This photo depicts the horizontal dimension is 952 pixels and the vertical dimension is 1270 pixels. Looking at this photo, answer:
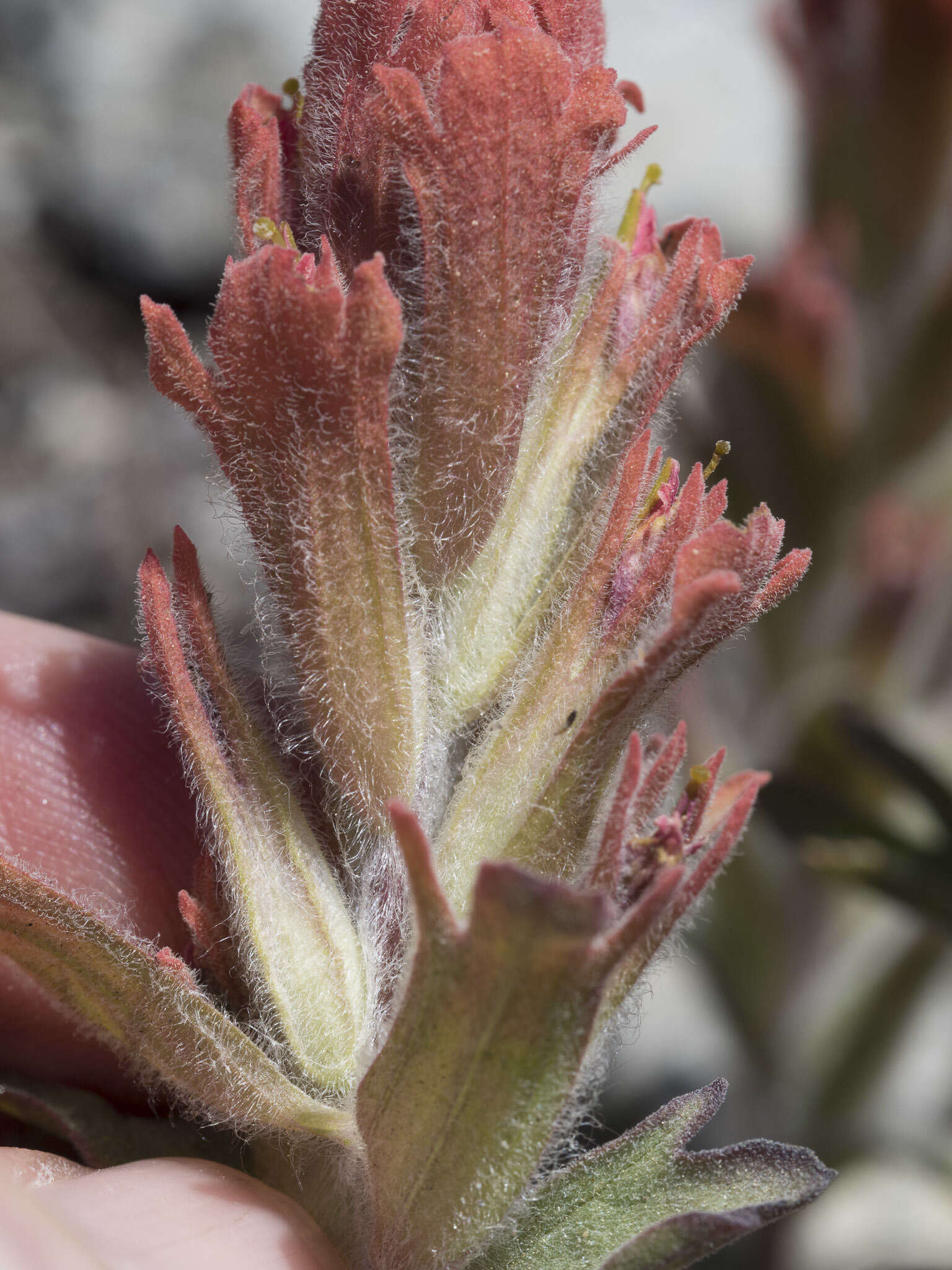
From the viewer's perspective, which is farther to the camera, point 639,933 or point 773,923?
point 773,923

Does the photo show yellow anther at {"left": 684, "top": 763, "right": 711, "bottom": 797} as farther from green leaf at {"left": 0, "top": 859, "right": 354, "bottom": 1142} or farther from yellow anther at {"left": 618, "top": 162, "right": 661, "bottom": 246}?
yellow anther at {"left": 618, "top": 162, "right": 661, "bottom": 246}

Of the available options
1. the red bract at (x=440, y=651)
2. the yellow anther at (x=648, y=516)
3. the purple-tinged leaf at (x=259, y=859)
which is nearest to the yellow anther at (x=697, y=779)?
the red bract at (x=440, y=651)

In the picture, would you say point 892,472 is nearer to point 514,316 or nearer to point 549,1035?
point 514,316

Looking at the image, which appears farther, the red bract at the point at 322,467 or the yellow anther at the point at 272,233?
the yellow anther at the point at 272,233

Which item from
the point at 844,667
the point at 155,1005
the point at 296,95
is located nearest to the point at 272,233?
the point at 296,95

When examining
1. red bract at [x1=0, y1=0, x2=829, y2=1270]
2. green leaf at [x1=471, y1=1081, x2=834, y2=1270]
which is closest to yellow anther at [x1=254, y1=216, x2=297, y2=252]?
red bract at [x1=0, y1=0, x2=829, y2=1270]

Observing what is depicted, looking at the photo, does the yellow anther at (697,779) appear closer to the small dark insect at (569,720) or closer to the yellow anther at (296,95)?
the small dark insect at (569,720)

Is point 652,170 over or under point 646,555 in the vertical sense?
over

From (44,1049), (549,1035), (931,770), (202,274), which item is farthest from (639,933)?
(202,274)
